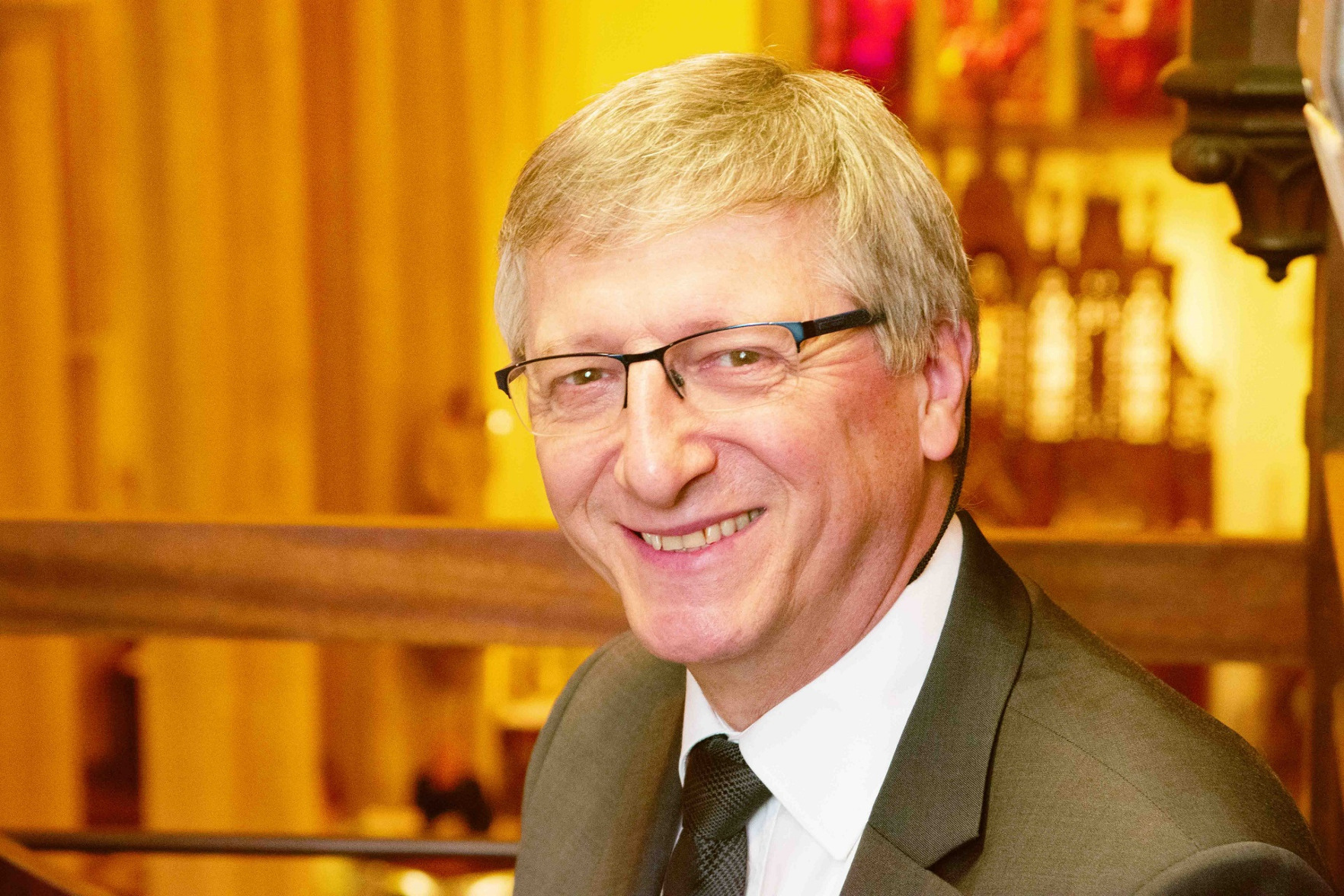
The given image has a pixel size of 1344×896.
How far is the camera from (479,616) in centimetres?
176

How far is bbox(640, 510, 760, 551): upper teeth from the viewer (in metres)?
1.12

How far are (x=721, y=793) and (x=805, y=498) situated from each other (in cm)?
27

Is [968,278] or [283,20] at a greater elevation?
[283,20]

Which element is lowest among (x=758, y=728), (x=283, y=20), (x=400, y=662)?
(x=400, y=662)

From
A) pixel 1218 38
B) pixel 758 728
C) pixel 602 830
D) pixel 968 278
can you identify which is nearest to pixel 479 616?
pixel 602 830

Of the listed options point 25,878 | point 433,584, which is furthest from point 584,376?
point 25,878

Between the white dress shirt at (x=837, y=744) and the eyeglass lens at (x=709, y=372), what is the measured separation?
215mm

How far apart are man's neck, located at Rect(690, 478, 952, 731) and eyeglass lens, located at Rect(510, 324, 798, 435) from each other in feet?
0.58

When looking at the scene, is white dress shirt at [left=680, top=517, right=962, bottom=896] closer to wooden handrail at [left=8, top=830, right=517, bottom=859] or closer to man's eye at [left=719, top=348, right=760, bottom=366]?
man's eye at [left=719, top=348, right=760, bottom=366]

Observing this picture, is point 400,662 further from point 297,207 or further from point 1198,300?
point 1198,300

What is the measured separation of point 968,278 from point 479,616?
80 centimetres

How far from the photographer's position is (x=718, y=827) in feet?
3.87

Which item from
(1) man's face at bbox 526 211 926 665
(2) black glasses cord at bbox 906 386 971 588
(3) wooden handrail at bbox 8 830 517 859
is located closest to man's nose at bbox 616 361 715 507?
(1) man's face at bbox 526 211 926 665

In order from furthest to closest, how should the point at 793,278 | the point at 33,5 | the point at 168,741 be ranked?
the point at 168,741, the point at 33,5, the point at 793,278
